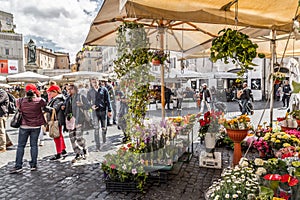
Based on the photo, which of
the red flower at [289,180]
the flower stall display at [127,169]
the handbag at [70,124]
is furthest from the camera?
the handbag at [70,124]

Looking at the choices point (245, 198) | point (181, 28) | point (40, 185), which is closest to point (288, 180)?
point (245, 198)

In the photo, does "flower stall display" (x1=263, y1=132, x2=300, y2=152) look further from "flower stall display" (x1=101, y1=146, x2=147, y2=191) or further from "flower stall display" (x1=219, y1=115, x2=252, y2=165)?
"flower stall display" (x1=101, y1=146, x2=147, y2=191)

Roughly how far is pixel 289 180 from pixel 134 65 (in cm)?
212

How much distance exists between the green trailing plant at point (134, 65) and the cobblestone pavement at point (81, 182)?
1155 millimetres

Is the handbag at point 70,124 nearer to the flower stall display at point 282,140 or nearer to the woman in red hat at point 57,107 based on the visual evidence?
the woman in red hat at point 57,107

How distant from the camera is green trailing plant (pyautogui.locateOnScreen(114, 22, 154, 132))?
299cm

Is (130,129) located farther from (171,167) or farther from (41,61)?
(41,61)

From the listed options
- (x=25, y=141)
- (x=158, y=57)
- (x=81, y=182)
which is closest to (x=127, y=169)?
(x=81, y=182)

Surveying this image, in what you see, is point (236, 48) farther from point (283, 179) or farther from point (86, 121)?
point (86, 121)

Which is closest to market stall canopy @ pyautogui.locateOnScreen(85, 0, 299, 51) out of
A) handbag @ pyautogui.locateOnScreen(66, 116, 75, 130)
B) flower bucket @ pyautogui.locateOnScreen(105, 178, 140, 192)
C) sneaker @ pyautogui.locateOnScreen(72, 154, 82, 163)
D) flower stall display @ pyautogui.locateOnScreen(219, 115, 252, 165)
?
flower stall display @ pyautogui.locateOnScreen(219, 115, 252, 165)

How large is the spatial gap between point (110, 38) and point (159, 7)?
2.66 m

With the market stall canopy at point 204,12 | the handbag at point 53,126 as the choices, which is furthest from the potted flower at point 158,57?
the handbag at point 53,126

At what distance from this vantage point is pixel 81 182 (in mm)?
3699

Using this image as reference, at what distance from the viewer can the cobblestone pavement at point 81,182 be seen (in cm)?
322
